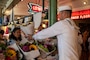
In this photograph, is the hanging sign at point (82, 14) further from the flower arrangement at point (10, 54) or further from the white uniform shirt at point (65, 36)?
the flower arrangement at point (10, 54)

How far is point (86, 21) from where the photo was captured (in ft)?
34.7

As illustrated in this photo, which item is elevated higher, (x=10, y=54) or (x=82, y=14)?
(x=82, y=14)

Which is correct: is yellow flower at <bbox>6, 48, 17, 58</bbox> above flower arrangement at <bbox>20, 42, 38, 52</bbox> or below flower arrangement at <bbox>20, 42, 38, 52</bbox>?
below

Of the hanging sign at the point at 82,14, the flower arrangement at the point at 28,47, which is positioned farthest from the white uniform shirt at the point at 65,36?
the hanging sign at the point at 82,14

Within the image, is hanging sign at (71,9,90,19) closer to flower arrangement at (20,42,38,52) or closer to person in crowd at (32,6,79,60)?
person in crowd at (32,6,79,60)

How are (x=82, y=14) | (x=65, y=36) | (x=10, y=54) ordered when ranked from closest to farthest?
(x=10, y=54) < (x=65, y=36) < (x=82, y=14)

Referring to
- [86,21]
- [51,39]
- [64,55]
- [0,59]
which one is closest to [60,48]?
[64,55]

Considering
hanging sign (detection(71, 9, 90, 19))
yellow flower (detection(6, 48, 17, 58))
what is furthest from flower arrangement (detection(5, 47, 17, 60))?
hanging sign (detection(71, 9, 90, 19))

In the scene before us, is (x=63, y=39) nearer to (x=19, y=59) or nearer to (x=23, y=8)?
(x=19, y=59)

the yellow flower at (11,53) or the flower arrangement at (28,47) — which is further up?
the flower arrangement at (28,47)

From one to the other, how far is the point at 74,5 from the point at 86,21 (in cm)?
111

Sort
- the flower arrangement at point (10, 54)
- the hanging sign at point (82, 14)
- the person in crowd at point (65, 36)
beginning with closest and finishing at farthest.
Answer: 1. the flower arrangement at point (10, 54)
2. the person in crowd at point (65, 36)
3. the hanging sign at point (82, 14)

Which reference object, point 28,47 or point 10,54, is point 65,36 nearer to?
point 28,47

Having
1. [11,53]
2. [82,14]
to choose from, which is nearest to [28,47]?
[11,53]
